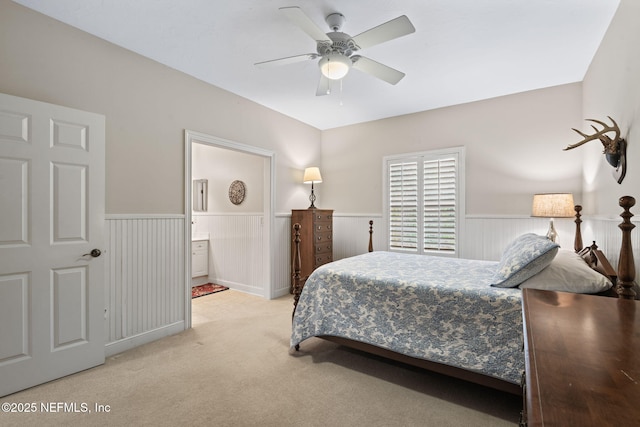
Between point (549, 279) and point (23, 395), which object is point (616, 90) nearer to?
point (549, 279)

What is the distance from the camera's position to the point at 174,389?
2238mm

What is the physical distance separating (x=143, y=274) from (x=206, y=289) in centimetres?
217

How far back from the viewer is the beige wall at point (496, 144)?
3561mm

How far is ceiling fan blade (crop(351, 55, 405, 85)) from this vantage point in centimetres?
245

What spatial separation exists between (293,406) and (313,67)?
9.64 ft

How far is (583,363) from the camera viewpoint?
0.75 m

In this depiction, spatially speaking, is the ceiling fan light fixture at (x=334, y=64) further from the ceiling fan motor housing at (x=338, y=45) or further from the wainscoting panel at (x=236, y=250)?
the wainscoting panel at (x=236, y=250)

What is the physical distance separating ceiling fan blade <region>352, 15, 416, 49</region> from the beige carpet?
7.99 ft

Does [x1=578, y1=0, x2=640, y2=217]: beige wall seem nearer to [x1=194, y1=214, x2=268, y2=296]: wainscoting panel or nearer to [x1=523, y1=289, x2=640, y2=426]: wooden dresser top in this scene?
[x1=523, y1=289, x2=640, y2=426]: wooden dresser top

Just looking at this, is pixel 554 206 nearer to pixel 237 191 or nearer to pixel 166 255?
pixel 166 255

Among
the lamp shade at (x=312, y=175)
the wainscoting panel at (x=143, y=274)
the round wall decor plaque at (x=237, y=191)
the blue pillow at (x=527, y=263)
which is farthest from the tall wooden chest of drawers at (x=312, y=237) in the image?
the blue pillow at (x=527, y=263)

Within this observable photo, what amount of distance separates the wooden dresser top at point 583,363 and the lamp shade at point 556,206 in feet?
7.37

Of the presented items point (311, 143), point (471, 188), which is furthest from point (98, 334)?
point (471, 188)


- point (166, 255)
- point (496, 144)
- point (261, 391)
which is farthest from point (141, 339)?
point (496, 144)
